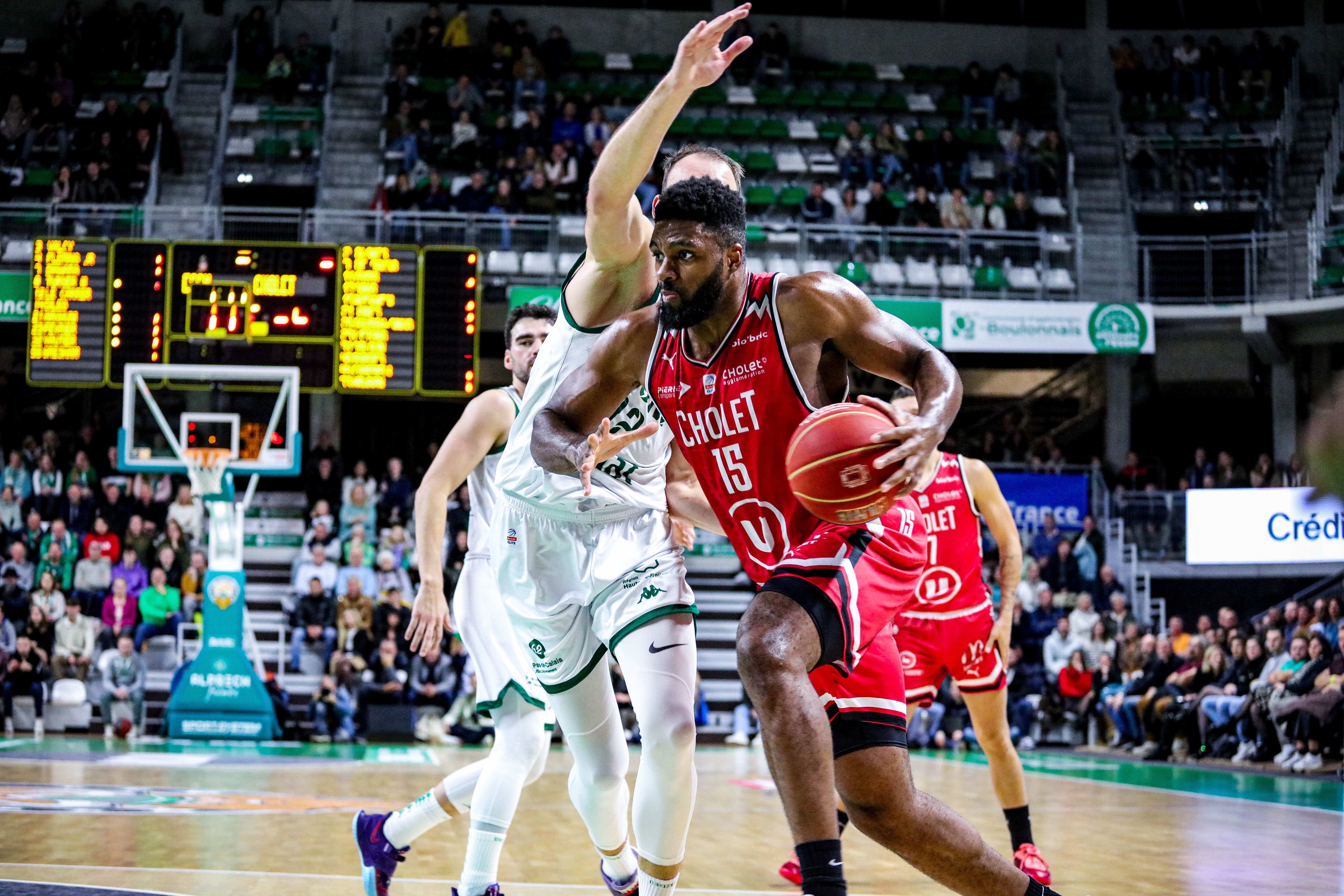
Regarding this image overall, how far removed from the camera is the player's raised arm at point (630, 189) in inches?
144

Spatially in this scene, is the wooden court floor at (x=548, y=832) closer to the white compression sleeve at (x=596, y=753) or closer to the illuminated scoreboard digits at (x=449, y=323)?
the white compression sleeve at (x=596, y=753)

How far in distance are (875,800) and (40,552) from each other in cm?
1532

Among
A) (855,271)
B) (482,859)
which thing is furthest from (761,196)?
(482,859)

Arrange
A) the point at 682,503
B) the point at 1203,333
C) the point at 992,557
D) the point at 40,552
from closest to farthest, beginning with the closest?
the point at 682,503
the point at 40,552
the point at 992,557
the point at 1203,333

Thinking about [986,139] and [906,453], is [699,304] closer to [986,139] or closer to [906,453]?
[906,453]

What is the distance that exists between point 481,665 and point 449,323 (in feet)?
34.9

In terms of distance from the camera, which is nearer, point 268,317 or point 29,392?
point 268,317

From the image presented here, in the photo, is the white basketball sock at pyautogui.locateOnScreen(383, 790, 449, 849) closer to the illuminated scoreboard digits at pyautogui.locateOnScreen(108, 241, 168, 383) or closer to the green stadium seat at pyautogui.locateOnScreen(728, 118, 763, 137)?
the illuminated scoreboard digits at pyautogui.locateOnScreen(108, 241, 168, 383)

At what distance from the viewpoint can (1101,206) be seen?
23.9 metres


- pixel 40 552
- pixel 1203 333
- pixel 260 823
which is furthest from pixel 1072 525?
pixel 260 823

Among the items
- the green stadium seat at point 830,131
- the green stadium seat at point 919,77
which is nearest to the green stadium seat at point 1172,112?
the green stadium seat at point 919,77

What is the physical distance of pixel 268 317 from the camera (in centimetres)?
1495

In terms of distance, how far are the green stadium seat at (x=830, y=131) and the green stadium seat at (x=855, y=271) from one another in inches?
176

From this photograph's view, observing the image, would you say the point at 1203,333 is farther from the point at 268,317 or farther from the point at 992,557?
the point at 268,317
